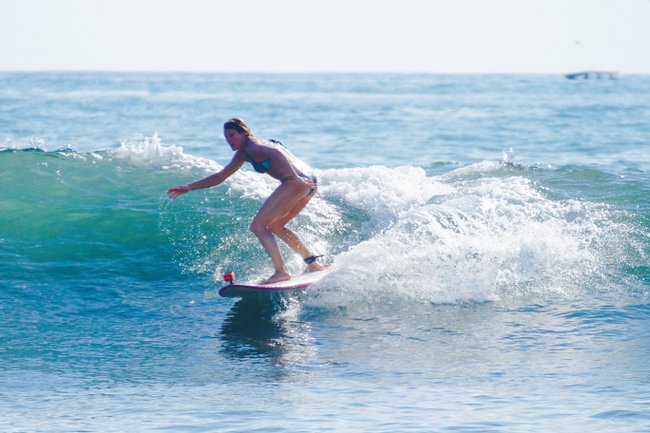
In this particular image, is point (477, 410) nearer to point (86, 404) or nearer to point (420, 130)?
point (86, 404)

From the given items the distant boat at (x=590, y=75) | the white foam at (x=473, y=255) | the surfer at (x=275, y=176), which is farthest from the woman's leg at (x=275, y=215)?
the distant boat at (x=590, y=75)

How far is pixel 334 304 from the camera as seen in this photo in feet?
31.3

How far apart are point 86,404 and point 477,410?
274cm

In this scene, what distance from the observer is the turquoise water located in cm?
668

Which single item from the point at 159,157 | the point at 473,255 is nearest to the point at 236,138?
the point at 473,255

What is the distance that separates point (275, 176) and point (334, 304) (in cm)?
140

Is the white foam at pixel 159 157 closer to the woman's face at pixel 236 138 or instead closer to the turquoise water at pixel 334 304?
the turquoise water at pixel 334 304

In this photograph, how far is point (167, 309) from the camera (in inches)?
383

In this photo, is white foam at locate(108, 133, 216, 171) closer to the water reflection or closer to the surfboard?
the water reflection

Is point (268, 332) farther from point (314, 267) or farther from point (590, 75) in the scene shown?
point (590, 75)

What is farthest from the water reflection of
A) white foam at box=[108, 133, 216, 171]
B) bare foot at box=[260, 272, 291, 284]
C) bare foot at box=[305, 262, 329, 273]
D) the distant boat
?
the distant boat

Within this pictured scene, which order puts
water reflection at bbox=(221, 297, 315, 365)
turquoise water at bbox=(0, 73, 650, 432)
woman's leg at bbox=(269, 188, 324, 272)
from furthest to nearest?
woman's leg at bbox=(269, 188, 324, 272), water reflection at bbox=(221, 297, 315, 365), turquoise water at bbox=(0, 73, 650, 432)

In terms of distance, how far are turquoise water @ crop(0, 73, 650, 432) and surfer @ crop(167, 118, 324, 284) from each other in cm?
63

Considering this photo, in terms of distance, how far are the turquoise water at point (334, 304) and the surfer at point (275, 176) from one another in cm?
63
